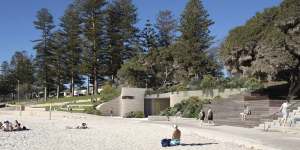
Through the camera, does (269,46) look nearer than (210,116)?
No

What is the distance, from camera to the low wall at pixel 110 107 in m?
38.7

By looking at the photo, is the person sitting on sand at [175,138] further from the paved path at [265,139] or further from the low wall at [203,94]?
the low wall at [203,94]

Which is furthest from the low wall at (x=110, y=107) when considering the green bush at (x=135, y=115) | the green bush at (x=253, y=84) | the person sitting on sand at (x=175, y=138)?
the person sitting on sand at (x=175, y=138)

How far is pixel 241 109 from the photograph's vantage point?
25.5 metres

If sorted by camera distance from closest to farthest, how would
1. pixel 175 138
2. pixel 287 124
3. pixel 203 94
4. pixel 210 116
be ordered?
pixel 175 138 → pixel 287 124 → pixel 210 116 → pixel 203 94

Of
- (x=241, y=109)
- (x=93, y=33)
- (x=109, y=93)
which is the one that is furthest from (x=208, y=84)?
(x=93, y=33)

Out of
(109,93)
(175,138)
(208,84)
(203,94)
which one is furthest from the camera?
(109,93)

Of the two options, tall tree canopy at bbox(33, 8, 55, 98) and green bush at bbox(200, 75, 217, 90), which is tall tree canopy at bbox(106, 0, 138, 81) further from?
green bush at bbox(200, 75, 217, 90)

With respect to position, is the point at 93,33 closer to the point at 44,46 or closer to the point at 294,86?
the point at 44,46

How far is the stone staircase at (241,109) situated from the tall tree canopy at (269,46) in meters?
1.61

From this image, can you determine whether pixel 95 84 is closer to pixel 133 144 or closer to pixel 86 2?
pixel 86 2

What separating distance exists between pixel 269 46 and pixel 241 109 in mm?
3708

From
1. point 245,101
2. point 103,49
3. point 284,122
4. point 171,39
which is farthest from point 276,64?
point 171,39

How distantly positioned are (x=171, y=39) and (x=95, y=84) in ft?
37.5
